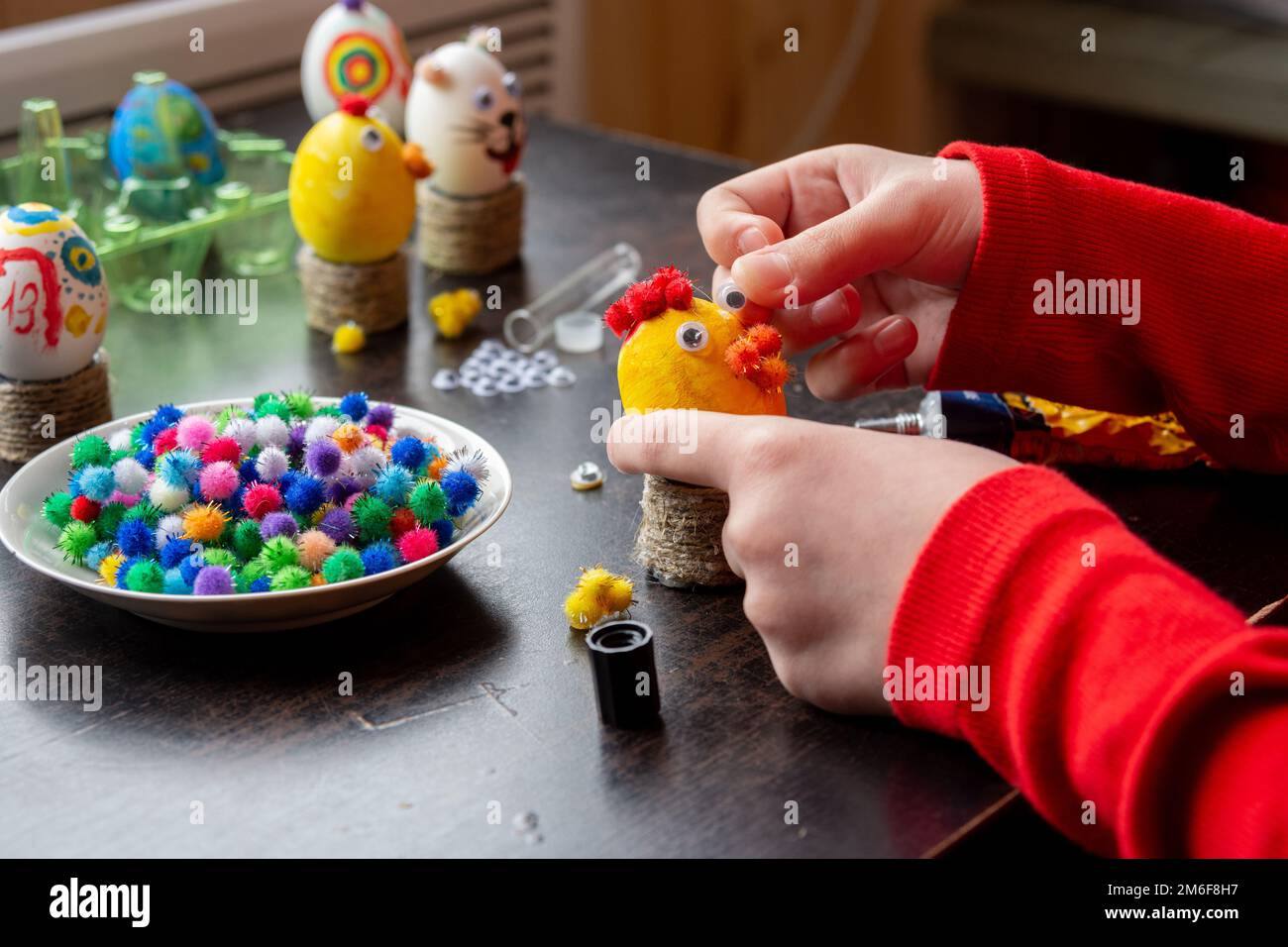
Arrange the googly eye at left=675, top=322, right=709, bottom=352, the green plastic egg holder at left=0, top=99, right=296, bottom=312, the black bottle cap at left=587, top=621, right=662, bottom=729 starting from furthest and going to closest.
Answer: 1. the green plastic egg holder at left=0, top=99, right=296, bottom=312
2. the googly eye at left=675, top=322, right=709, bottom=352
3. the black bottle cap at left=587, top=621, right=662, bottom=729

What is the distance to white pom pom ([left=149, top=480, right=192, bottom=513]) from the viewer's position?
2.61 ft

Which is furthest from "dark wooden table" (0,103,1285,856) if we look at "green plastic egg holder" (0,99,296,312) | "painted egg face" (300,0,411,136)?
"painted egg face" (300,0,411,136)

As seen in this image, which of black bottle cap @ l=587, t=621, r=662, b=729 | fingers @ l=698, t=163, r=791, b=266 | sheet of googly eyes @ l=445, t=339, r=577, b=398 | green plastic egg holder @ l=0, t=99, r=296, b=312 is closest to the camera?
black bottle cap @ l=587, t=621, r=662, b=729

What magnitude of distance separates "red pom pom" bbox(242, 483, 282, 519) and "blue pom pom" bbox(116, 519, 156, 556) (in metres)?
0.06

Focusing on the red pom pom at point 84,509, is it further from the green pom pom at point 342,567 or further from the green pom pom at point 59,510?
the green pom pom at point 342,567

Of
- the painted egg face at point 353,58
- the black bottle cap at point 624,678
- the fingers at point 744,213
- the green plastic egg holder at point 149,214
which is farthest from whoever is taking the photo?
the painted egg face at point 353,58

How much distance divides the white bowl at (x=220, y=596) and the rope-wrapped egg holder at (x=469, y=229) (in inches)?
18.1

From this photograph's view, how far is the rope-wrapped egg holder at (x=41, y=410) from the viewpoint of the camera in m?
0.98

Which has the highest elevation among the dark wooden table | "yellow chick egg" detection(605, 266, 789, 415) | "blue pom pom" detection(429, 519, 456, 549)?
"yellow chick egg" detection(605, 266, 789, 415)

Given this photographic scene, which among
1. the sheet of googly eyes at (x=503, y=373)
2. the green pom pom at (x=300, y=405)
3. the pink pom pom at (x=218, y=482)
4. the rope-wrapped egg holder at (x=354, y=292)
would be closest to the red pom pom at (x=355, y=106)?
the rope-wrapped egg holder at (x=354, y=292)

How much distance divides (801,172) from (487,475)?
0.33m

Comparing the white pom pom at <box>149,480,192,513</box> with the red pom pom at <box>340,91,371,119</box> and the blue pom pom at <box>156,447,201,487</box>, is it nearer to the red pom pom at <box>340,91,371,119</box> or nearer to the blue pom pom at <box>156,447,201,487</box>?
the blue pom pom at <box>156,447,201,487</box>

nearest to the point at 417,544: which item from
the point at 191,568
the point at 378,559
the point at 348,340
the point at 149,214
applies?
the point at 378,559
